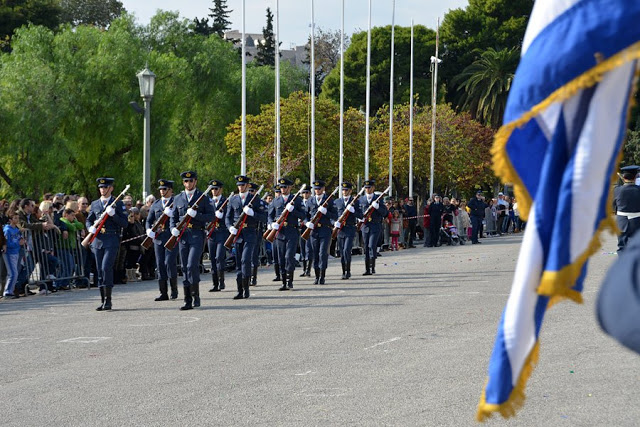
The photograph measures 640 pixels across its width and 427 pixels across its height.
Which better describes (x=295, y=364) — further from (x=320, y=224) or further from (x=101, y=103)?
(x=101, y=103)

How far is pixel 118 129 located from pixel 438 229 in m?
12.1

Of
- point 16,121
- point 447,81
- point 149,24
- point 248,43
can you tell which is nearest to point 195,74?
point 149,24

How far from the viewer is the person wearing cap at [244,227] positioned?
1700 centimetres

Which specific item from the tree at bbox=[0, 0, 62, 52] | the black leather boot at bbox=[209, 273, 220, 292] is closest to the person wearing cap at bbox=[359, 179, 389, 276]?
the black leather boot at bbox=[209, 273, 220, 292]

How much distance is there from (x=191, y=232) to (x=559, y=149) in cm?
1343

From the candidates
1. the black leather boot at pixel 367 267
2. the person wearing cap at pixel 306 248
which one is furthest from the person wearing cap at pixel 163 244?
the black leather boot at pixel 367 267

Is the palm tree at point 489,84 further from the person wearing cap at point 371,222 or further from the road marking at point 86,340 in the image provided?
the road marking at point 86,340

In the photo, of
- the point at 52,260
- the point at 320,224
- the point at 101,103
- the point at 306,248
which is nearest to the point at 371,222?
the point at 306,248

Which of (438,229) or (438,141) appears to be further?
(438,141)

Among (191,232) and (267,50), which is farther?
(267,50)

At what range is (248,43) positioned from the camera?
133 metres

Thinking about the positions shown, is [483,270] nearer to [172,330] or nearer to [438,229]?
[172,330]

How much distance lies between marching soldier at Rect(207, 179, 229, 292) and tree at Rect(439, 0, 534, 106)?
55.2 metres

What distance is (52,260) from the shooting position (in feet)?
62.6
